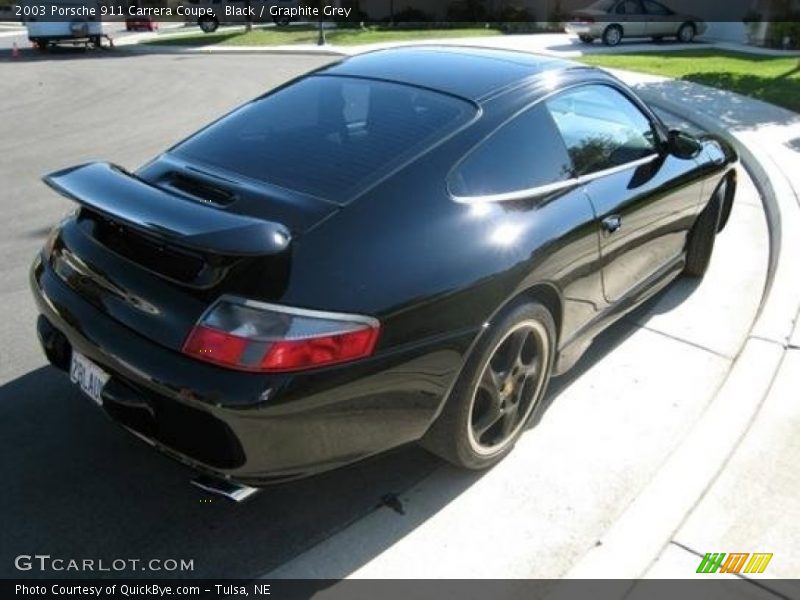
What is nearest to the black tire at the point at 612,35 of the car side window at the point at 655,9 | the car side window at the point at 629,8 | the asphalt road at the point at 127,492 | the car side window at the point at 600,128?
the car side window at the point at 629,8

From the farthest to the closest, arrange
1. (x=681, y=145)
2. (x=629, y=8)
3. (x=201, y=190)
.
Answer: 1. (x=629, y=8)
2. (x=681, y=145)
3. (x=201, y=190)

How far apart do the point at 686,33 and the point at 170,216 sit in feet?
81.6

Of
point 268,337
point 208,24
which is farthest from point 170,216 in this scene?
point 208,24

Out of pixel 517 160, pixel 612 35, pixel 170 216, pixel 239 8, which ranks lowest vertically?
pixel 170 216

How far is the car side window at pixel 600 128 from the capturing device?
3.34 m

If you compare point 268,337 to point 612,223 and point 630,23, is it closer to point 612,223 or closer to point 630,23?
point 612,223

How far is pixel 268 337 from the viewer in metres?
2.22

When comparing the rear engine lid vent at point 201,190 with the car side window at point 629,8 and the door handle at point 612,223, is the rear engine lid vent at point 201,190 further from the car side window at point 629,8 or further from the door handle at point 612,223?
the car side window at point 629,8

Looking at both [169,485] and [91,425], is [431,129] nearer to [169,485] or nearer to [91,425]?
[169,485]

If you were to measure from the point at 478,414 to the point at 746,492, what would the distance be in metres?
1.13

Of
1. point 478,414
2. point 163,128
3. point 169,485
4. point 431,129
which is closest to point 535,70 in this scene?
point 431,129

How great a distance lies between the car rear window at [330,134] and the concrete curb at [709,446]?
1.59 meters

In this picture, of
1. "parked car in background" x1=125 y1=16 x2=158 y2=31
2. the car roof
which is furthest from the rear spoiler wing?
"parked car in background" x1=125 y1=16 x2=158 y2=31

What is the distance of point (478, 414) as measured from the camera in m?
2.95
